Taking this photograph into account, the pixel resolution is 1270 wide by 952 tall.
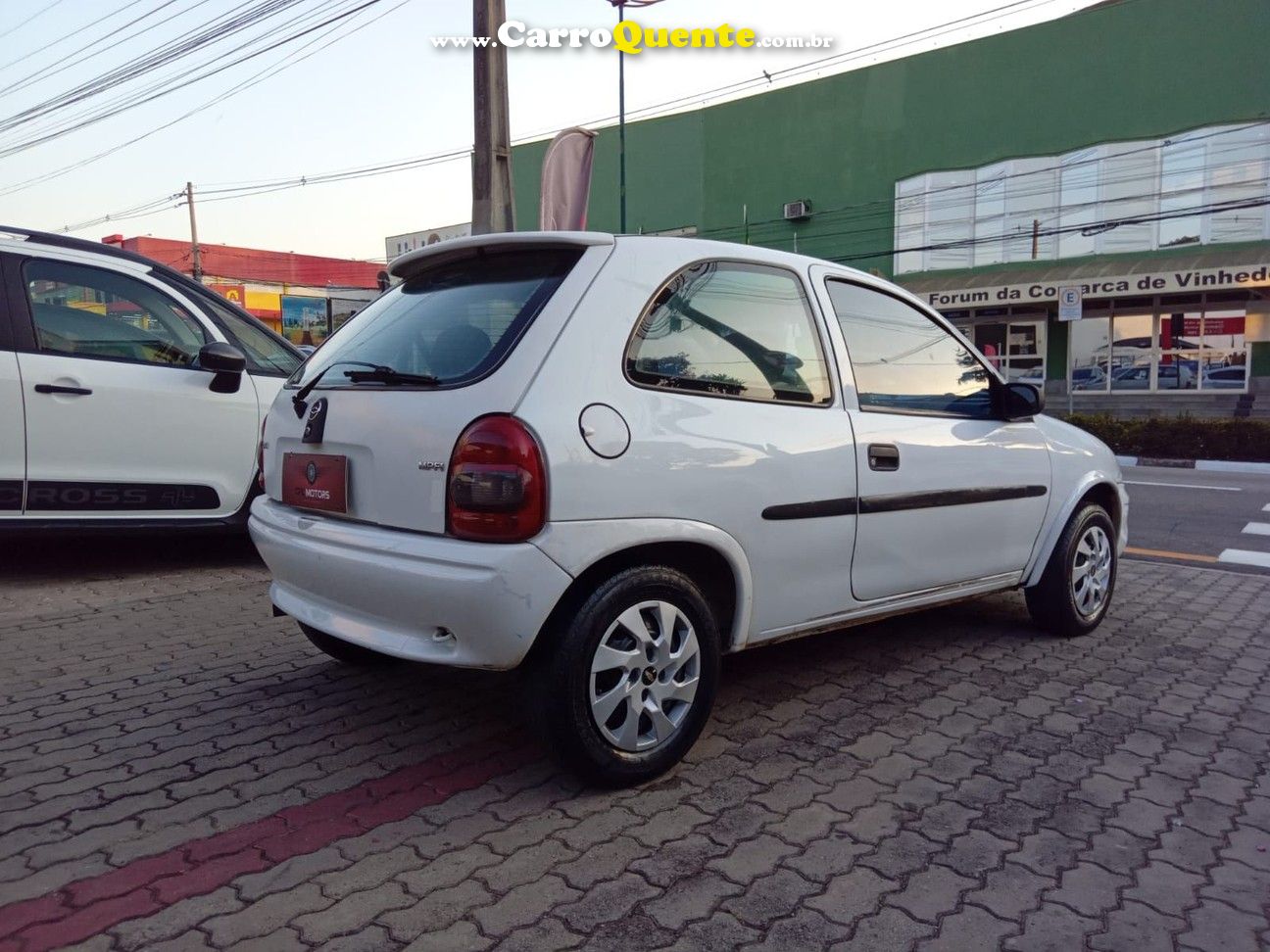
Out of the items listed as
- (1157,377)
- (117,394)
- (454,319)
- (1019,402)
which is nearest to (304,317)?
(1157,377)

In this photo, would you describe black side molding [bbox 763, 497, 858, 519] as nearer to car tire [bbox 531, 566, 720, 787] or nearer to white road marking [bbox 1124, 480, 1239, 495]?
car tire [bbox 531, 566, 720, 787]

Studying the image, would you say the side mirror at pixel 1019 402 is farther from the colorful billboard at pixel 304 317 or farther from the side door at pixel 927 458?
the colorful billboard at pixel 304 317

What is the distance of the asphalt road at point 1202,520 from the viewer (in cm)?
705

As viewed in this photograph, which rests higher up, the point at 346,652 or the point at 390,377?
the point at 390,377

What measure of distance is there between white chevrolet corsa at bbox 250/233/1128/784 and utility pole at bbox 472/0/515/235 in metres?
5.65

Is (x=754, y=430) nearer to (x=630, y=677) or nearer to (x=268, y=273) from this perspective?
(x=630, y=677)

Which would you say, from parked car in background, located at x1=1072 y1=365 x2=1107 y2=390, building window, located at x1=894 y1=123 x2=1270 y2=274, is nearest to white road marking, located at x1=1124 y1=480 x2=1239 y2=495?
building window, located at x1=894 y1=123 x2=1270 y2=274

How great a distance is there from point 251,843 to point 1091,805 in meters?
2.32

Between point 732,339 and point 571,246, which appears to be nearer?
point 571,246

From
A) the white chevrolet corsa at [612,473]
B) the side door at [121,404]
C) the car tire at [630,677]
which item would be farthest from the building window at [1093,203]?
the car tire at [630,677]

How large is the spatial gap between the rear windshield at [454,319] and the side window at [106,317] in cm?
232

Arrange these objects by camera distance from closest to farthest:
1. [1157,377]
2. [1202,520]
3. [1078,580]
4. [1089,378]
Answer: [1078,580] < [1202,520] < [1157,377] < [1089,378]

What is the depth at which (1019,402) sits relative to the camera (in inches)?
157

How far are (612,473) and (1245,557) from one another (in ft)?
20.9
